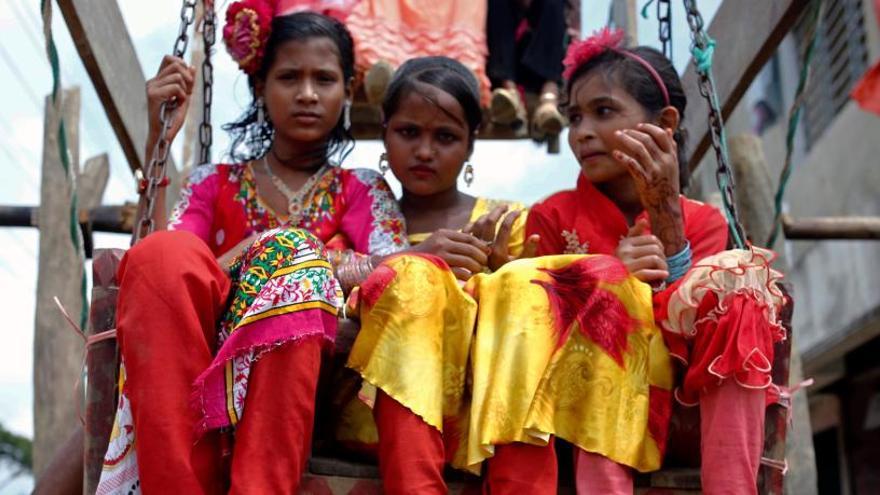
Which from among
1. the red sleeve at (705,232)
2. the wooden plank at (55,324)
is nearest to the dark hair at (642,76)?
the red sleeve at (705,232)

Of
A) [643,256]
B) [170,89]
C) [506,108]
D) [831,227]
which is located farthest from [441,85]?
[831,227]

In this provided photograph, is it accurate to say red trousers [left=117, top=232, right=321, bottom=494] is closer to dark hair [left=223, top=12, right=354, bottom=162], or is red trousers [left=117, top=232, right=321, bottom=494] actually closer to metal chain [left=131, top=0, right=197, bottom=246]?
metal chain [left=131, top=0, right=197, bottom=246]

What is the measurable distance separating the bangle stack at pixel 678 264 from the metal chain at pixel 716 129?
119 millimetres

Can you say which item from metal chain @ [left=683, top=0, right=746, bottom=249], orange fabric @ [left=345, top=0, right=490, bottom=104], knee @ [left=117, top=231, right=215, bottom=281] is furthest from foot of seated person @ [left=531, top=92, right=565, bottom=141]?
knee @ [left=117, top=231, right=215, bottom=281]

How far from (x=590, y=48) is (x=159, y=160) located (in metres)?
1.23

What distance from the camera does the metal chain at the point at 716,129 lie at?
277cm

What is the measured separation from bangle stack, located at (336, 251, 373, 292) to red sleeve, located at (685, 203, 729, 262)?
0.82m

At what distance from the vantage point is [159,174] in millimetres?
2740

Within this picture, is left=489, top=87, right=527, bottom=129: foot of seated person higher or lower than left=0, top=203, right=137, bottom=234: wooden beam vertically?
higher

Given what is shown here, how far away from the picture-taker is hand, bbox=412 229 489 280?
2832 mm

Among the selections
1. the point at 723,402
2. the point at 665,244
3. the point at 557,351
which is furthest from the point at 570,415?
the point at 665,244

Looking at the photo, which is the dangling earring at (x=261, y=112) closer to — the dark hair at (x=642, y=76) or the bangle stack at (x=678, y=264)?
the dark hair at (x=642, y=76)

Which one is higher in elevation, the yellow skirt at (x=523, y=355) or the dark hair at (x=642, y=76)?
the dark hair at (x=642, y=76)

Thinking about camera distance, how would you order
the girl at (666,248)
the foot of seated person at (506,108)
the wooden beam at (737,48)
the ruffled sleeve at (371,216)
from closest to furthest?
the girl at (666,248), the ruffled sleeve at (371,216), the wooden beam at (737,48), the foot of seated person at (506,108)
